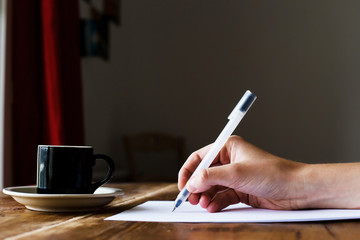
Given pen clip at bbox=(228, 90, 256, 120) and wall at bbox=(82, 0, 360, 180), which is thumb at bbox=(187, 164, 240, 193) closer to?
pen clip at bbox=(228, 90, 256, 120)

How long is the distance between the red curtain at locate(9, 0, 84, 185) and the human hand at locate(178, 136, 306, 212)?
1250mm

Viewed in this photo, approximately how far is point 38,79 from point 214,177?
1537 millimetres

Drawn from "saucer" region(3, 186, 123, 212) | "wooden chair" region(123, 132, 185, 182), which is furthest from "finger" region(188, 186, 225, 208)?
"wooden chair" region(123, 132, 185, 182)

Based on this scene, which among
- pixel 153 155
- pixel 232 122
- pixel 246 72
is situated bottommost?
pixel 153 155

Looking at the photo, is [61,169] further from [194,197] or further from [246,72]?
[246,72]

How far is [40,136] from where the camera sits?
2.01m

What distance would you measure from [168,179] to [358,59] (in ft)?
6.15

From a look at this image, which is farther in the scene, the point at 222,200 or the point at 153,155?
the point at 153,155

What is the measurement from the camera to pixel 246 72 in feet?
12.9

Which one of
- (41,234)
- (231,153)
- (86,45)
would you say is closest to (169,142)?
(86,45)

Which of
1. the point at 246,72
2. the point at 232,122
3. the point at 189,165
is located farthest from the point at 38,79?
the point at 246,72

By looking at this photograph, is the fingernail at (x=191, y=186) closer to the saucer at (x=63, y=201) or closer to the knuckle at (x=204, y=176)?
the knuckle at (x=204, y=176)

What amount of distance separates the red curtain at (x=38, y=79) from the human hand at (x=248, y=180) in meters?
1.25

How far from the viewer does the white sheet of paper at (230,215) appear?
2.01 feet
